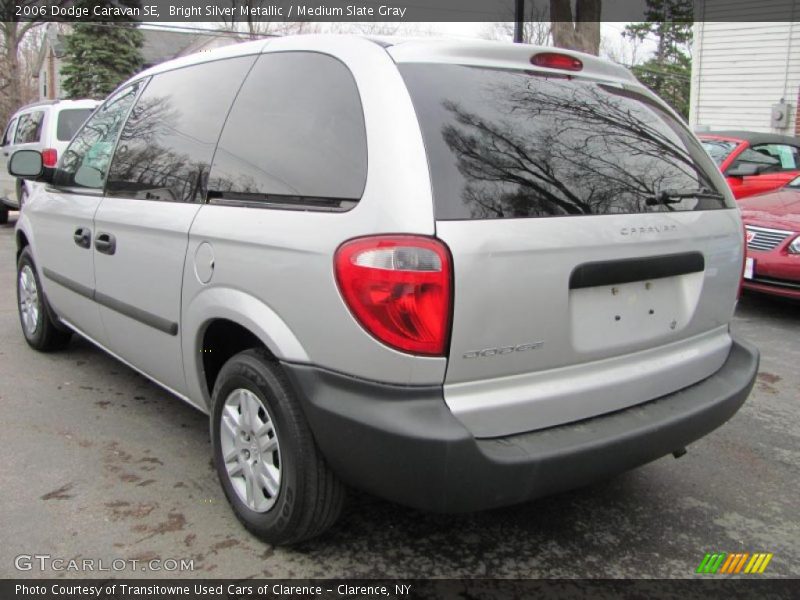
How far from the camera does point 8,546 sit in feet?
8.17

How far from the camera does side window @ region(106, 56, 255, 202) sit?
9.18ft

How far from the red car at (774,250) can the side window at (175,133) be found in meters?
4.69

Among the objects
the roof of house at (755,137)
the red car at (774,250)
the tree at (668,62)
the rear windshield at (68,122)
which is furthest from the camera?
the tree at (668,62)

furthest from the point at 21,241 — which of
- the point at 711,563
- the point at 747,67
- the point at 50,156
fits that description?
the point at 747,67

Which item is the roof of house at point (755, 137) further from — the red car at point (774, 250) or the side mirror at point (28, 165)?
the side mirror at point (28, 165)

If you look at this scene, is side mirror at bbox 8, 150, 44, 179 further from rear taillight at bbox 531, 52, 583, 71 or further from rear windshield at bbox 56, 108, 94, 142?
rear windshield at bbox 56, 108, 94, 142

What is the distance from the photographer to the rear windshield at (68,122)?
9961mm

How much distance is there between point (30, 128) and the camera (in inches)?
430

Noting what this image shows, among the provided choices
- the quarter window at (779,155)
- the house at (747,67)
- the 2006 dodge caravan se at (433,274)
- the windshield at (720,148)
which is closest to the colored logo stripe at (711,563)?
the 2006 dodge caravan se at (433,274)

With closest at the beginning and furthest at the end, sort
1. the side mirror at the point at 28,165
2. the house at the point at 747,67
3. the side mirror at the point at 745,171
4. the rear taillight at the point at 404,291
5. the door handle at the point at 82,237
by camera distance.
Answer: the rear taillight at the point at 404,291 < the door handle at the point at 82,237 < the side mirror at the point at 28,165 < the side mirror at the point at 745,171 < the house at the point at 747,67

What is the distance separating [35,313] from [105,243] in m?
1.71

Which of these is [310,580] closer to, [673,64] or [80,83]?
[80,83]

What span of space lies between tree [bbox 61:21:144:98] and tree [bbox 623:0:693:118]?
24.9 metres

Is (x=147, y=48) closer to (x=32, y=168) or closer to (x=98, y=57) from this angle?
(x=98, y=57)
